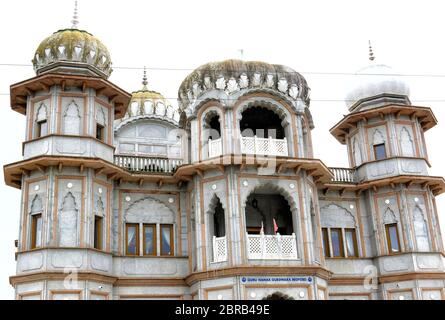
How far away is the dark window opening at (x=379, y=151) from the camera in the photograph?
102ft

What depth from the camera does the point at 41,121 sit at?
2675 cm

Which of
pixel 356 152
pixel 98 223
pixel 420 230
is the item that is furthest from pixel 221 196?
pixel 420 230

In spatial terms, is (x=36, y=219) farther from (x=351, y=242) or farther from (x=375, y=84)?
Answer: (x=375, y=84)

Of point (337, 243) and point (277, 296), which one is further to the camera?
point (337, 243)

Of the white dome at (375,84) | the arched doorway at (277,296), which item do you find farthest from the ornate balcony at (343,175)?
the arched doorway at (277,296)

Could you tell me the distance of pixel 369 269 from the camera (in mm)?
29422

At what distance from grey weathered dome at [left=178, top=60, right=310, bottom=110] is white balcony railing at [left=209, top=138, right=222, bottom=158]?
7.48ft

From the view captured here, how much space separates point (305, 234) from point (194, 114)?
24.5ft

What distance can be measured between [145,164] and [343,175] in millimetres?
10079

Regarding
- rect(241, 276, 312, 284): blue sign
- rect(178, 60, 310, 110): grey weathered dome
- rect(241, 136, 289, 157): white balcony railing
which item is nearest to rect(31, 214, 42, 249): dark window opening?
rect(241, 276, 312, 284): blue sign

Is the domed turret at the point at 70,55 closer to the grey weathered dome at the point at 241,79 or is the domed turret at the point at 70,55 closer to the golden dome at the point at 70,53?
the golden dome at the point at 70,53

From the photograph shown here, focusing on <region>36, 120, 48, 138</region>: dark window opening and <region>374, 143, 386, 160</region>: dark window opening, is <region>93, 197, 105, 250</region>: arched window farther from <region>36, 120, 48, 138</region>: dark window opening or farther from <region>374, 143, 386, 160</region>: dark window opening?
<region>374, 143, 386, 160</region>: dark window opening
